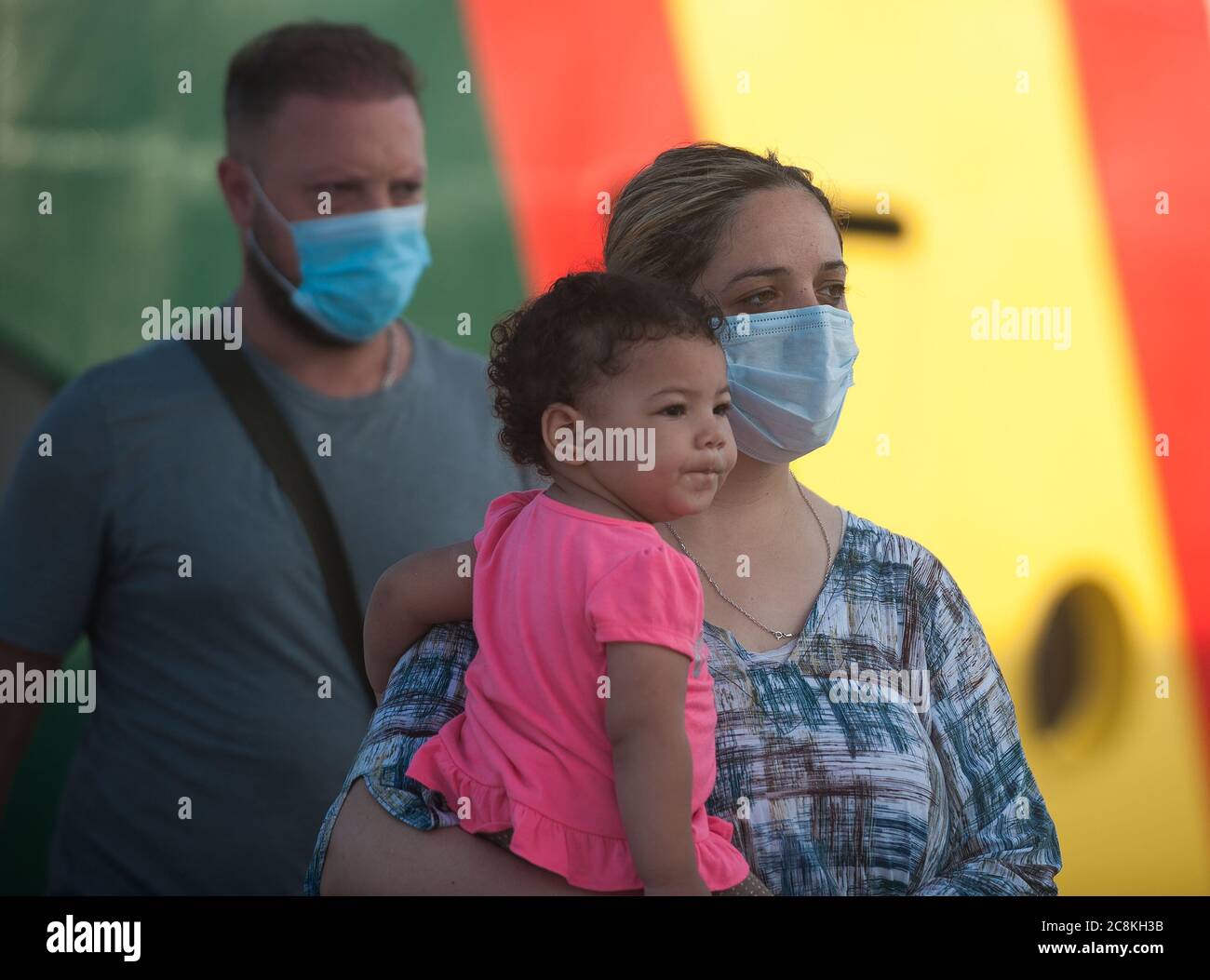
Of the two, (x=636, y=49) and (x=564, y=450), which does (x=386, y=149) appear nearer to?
(x=636, y=49)

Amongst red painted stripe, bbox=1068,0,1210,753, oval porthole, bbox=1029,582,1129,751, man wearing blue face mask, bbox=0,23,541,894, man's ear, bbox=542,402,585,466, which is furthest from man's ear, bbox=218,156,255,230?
oval porthole, bbox=1029,582,1129,751

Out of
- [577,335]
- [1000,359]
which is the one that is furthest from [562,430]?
[1000,359]

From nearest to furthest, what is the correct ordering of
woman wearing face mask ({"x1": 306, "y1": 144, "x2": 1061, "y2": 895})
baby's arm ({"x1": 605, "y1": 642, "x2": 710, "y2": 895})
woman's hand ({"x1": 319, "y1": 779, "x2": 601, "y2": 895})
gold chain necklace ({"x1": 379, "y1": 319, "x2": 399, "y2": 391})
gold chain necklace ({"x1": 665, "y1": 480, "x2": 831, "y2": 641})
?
baby's arm ({"x1": 605, "y1": 642, "x2": 710, "y2": 895})
woman's hand ({"x1": 319, "y1": 779, "x2": 601, "y2": 895})
woman wearing face mask ({"x1": 306, "y1": 144, "x2": 1061, "y2": 895})
gold chain necklace ({"x1": 665, "y1": 480, "x2": 831, "y2": 641})
gold chain necklace ({"x1": 379, "y1": 319, "x2": 399, "y2": 391})

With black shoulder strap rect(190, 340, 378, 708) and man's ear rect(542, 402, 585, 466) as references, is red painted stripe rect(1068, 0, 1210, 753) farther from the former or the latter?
man's ear rect(542, 402, 585, 466)

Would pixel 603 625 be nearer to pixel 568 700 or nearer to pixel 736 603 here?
pixel 568 700

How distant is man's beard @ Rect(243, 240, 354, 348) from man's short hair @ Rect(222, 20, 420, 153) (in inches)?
11.4

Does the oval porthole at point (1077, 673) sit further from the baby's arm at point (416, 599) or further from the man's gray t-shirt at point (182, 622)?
the baby's arm at point (416, 599)

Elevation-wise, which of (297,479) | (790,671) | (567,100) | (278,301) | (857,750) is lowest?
(857,750)

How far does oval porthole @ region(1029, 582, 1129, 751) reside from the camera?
3.09 meters

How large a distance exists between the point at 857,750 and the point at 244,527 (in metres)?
1.65

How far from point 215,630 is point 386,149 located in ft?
3.79

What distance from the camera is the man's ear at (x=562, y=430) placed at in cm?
158

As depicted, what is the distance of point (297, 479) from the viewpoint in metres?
2.93
